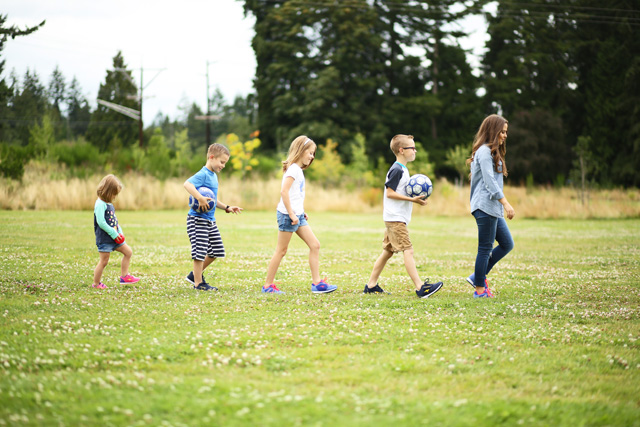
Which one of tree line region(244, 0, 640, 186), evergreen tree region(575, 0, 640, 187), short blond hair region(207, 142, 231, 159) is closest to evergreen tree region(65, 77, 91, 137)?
tree line region(244, 0, 640, 186)

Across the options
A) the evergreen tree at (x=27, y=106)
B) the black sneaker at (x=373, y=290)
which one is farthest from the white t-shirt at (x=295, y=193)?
the evergreen tree at (x=27, y=106)

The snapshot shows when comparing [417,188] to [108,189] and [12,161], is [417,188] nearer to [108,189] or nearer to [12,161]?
[108,189]

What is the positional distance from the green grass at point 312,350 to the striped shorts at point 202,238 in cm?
60

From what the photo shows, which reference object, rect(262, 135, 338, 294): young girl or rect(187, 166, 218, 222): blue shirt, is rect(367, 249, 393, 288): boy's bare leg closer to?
rect(262, 135, 338, 294): young girl

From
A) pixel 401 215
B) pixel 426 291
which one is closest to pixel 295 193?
pixel 401 215

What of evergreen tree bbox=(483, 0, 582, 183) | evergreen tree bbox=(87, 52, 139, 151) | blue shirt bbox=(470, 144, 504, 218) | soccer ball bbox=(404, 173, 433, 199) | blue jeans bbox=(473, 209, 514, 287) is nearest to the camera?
blue shirt bbox=(470, 144, 504, 218)

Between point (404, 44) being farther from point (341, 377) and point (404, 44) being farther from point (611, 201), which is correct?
point (341, 377)

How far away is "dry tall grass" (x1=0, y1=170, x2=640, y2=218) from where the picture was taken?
1061 inches

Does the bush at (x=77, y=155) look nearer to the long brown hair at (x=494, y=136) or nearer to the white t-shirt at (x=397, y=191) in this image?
the white t-shirt at (x=397, y=191)

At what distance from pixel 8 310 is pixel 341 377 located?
420 centimetres

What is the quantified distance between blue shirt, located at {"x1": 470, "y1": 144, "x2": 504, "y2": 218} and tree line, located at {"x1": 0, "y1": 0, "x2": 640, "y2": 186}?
45625 mm

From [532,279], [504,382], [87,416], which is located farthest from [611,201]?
[87,416]

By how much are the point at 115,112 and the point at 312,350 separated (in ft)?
238

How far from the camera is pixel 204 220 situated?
8.36 metres
